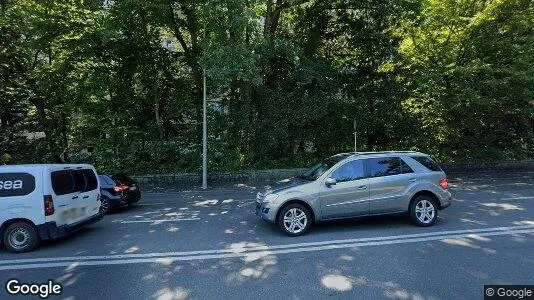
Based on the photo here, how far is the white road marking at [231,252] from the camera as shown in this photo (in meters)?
6.58

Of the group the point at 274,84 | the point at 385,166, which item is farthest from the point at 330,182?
the point at 274,84

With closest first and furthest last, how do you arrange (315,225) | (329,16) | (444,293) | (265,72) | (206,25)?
(444,293) → (315,225) → (206,25) → (265,72) → (329,16)

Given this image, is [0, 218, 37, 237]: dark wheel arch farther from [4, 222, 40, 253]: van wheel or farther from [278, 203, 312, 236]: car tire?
[278, 203, 312, 236]: car tire

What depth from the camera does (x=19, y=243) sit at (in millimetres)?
7414

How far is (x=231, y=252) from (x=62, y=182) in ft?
12.5

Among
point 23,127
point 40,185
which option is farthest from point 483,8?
point 23,127

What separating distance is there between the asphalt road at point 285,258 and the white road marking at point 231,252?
2 centimetres

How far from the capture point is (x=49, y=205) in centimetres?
733

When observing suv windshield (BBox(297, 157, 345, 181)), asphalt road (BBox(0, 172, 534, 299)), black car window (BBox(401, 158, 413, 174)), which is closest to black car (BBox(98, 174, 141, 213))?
asphalt road (BBox(0, 172, 534, 299))

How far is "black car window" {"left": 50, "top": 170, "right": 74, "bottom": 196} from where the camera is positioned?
7.55 metres

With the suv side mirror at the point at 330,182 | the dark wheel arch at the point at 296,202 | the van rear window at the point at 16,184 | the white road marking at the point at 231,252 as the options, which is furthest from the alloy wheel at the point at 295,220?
the van rear window at the point at 16,184

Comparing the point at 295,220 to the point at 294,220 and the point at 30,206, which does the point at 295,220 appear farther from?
the point at 30,206

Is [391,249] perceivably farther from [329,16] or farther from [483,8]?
[329,16]

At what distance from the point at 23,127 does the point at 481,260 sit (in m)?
21.8
